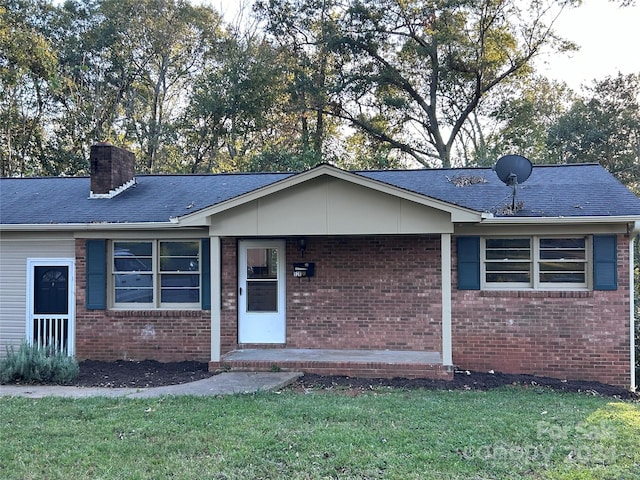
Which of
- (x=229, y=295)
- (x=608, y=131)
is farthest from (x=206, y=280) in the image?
(x=608, y=131)

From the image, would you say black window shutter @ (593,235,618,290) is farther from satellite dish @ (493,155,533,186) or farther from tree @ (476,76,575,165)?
tree @ (476,76,575,165)

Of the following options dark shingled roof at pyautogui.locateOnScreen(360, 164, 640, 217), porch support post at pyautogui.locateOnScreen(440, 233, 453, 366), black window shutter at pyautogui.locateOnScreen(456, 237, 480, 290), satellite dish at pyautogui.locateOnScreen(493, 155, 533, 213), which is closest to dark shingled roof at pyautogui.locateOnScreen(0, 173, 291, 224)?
dark shingled roof at pyautogui.locateOnScreen(360, 164, 640, 217)

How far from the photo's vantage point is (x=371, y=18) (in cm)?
2320

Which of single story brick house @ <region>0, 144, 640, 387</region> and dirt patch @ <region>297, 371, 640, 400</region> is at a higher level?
single story brick house @ <region>0, 144, 640, 387</region>

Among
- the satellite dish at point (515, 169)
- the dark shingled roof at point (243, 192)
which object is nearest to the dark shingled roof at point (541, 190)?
the dark shingled roof at point (243, 192)

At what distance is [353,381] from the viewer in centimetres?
770

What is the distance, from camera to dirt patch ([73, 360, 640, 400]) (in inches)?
295

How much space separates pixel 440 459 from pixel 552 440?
1.26m

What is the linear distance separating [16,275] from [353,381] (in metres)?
6.48

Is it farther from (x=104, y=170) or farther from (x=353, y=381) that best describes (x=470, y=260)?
(x=104, y=170)

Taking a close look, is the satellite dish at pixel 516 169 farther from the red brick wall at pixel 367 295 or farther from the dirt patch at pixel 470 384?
the dirt patch at pixel 470 384

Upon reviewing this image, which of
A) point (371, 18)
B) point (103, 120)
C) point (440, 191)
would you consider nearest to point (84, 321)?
point (440, 191)

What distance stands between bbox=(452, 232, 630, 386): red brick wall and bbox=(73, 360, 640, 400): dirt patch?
0.84 feet

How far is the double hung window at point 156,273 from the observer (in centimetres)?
946
